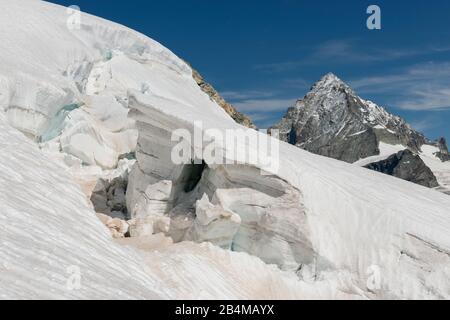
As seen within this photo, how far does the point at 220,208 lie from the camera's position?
16.8m

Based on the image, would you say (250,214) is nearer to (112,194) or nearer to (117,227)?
(117,227)

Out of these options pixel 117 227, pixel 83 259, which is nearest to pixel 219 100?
pixel 117 227

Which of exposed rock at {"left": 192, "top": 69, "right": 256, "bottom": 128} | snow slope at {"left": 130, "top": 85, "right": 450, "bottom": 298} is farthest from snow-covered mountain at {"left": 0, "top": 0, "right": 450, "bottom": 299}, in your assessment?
exposed rock at {"left": 192, "top": 69, "right": 256, "bottom": 128}

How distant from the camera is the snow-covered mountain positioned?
478 inches

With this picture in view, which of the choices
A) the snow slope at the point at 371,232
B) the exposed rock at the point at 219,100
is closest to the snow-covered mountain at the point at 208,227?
the snow slope at the point at 371,232

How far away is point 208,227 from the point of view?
16.6 m

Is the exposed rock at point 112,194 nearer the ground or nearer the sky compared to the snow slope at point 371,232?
nearer the sky

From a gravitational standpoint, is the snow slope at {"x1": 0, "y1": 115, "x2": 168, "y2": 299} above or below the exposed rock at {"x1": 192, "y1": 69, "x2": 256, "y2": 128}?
below

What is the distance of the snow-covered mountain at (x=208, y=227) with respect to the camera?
1214cm

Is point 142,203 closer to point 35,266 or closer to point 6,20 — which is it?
point 35,266

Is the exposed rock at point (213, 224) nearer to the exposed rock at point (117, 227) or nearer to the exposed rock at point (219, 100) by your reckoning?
the exposed rock at point (117, 227)

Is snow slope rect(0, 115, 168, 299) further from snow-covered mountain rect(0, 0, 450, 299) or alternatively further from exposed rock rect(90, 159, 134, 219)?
exposed rock rect(90, 159, 134, 219)

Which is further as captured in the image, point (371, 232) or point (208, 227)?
point (371, 232)
